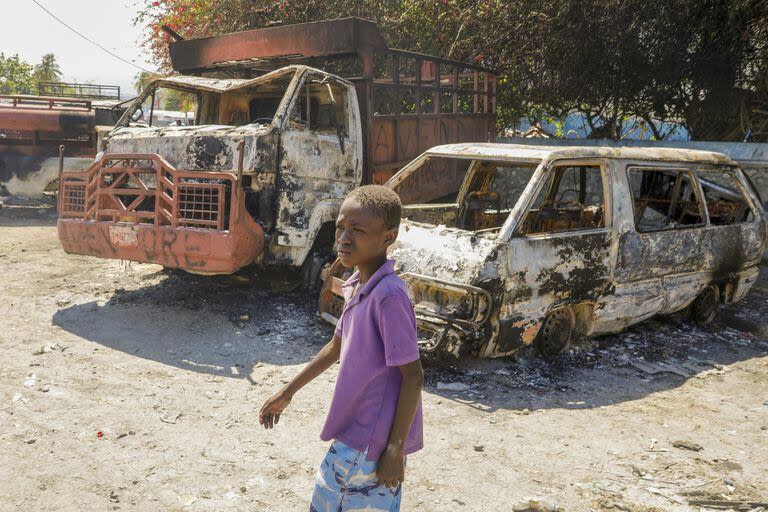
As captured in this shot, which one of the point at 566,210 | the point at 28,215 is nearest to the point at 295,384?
the point at 566,210

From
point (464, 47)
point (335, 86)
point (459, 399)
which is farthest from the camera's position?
point (464, 47)

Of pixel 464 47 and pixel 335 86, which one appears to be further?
pixel 464 47

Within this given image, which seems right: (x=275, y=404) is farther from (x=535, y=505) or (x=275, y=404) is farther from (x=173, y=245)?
(x=173, y=245)

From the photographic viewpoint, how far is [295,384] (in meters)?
2.24

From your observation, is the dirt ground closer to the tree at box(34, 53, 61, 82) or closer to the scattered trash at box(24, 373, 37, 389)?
the scattered trash at box(24, 373, 37, 389)

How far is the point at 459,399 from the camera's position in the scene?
423 cm

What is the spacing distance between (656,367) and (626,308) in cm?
50

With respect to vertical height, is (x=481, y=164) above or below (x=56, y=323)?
above

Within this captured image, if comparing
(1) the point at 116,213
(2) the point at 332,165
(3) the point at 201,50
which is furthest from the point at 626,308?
(3) the point at 201,50

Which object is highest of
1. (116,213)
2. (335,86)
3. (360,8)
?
(360,8)

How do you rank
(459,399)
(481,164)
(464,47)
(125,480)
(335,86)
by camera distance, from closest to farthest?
(125,480)
(459,399)
(481,164)
(335,86)
(464,47)

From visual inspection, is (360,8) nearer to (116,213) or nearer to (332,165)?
(332,165)

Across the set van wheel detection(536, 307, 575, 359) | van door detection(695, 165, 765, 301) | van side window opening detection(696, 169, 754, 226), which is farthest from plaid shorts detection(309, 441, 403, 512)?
van side window opening detection(696, 169, 754, 226)

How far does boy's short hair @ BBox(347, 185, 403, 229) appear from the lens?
6.54ft
